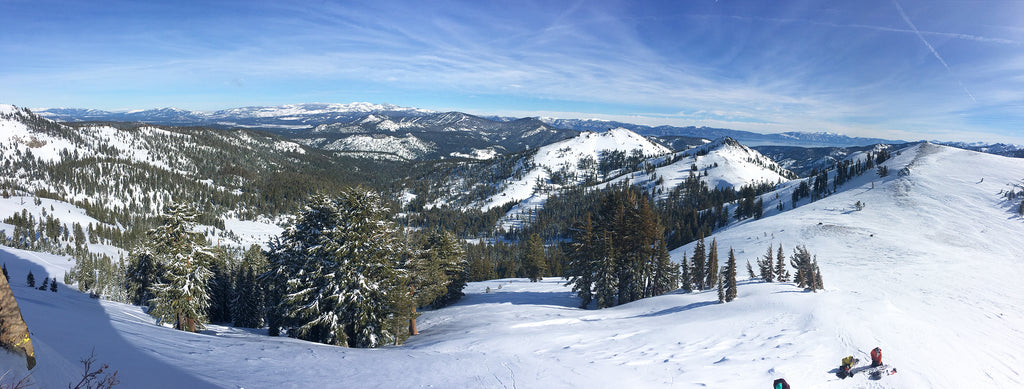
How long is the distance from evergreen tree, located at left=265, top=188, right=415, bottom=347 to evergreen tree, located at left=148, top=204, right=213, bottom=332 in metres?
7.09

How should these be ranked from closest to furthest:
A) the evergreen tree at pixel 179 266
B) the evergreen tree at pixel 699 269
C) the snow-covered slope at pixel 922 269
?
the snow-covered slope at pixel 922 269, the evergreen tree at pixel 179 266, the evergreen tree at pixel 699 269

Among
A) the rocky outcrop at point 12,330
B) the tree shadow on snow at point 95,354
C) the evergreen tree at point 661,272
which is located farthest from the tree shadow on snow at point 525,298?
the rocky outcrop at point 12,330

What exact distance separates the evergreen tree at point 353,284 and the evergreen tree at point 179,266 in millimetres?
7089

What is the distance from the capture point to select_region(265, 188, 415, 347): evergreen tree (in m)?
22.0

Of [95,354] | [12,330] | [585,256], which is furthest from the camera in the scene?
[585,256]

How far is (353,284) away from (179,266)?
13047 mm

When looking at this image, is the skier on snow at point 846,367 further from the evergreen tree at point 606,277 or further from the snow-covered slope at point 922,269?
the evergreen tree at point 606,277

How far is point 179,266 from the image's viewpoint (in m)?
24.8

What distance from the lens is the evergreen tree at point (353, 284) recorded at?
22.0 metres

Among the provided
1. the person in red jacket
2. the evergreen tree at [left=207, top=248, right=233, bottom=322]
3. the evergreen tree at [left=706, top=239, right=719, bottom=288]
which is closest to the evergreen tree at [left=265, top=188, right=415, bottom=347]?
the person in red jacket

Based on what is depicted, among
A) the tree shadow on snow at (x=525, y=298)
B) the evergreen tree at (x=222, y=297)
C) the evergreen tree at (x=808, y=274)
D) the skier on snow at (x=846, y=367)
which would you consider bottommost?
the evergreen tree at (x=222, y=297)

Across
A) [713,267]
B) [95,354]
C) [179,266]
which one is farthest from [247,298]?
[713,267]

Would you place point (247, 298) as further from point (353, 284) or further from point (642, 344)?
point (642, 344)

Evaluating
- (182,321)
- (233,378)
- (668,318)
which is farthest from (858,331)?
(182,321)
